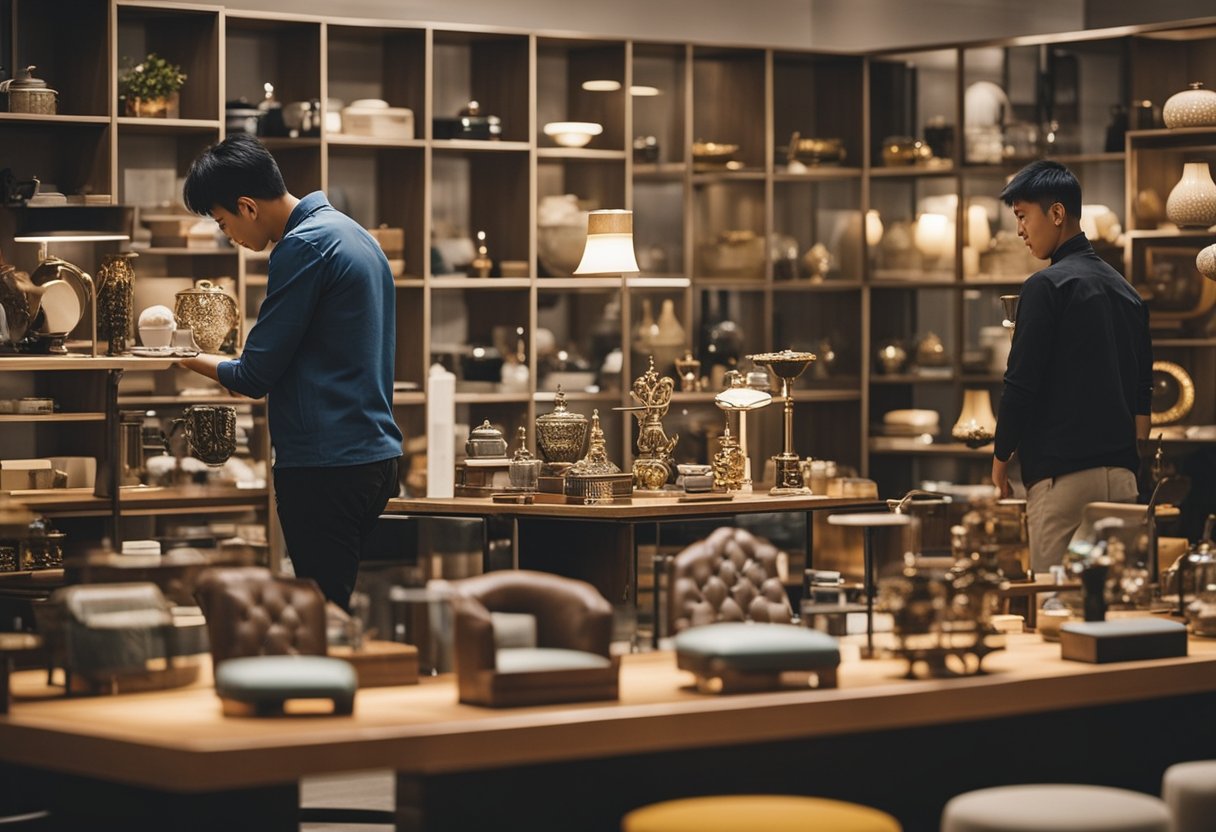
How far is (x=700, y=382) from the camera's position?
307 inches

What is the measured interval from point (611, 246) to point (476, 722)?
3.21 m

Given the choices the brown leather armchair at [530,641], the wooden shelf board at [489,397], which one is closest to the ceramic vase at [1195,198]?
the wooden shelf board at [489,397]

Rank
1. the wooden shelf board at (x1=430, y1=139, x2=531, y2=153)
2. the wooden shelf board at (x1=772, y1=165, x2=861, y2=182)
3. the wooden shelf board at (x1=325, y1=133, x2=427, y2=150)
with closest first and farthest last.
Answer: the wooden shelf board at (x1=325, y1=133, x2=427, y2=150) → the wooden shelf board at (x1=430, y1=139, x2=531, y2=153) → the wooden shelf board at (x1=772, y1=165, x2=861, y2=182)

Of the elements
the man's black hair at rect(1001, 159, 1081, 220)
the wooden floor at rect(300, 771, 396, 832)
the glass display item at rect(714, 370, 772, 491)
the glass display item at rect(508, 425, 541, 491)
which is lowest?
the wooden floor at rect(300, 771, 396, 832)

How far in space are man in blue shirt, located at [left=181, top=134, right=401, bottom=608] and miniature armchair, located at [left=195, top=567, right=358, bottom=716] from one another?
27.0 inches

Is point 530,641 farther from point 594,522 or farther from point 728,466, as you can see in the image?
point 728,466

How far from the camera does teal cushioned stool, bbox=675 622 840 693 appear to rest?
3146mm

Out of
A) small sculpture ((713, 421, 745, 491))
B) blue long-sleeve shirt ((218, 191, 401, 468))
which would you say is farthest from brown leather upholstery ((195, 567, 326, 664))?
small sculpture ((713, 421, 745, 491))

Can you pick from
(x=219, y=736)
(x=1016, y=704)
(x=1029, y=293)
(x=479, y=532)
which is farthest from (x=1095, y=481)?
(x=219, y=736)

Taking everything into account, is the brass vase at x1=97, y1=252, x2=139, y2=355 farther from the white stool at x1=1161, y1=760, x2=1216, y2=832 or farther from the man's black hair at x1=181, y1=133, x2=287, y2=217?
the white stool at x1=1161, y1=760, x2=1216, y2=832

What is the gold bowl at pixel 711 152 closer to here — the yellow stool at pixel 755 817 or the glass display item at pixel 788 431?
the glass display item at pixel 788 431

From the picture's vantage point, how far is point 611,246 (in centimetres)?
589

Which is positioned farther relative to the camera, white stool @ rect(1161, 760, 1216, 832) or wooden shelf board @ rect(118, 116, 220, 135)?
wooden shelf board @ rect(118, 116, 220, 135)

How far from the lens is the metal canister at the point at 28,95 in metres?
6.38
